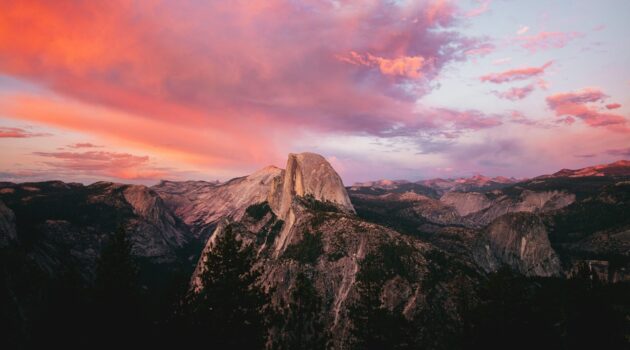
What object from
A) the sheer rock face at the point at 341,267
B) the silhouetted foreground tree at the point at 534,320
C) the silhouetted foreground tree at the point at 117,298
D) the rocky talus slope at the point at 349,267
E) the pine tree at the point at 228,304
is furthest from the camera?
the sheer rock face at the point at 341,267

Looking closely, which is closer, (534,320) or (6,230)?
(534,320)

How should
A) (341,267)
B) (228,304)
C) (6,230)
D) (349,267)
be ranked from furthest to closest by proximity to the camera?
(6,230)
(341,267)
(349,267)
(228,304)

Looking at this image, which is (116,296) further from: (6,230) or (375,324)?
(6,230)

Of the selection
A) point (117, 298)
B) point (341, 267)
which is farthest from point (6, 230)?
point (117, 298)

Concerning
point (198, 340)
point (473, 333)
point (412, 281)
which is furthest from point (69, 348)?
point (412, 281)

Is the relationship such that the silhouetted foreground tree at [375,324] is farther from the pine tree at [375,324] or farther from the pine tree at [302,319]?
the pine tree at [302,319]

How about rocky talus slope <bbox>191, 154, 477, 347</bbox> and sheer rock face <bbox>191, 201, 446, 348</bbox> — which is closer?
rocky talus slope <bbox>191, 154, 477, 347</bbox>

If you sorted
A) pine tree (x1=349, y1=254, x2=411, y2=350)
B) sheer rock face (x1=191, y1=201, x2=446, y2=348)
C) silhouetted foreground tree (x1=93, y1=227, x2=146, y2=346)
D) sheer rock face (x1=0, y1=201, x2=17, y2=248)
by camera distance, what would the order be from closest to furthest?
silhouetted foreground tree (x1=93, y1=227, x2=146, y2=346)
pine tree (x1=349, y1=254, x2=411, y2=350)
sheer rock face (x1=191, y1=201, x2=446, y2=348)
sheer rock face (x1=0, y1=201, x2=17, y2=248)

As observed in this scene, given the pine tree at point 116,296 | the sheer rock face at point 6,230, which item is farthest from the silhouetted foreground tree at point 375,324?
the sheer rock face at point 6,230

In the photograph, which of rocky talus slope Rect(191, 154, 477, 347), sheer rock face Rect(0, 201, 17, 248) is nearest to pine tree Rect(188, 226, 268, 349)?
rocky talus slope Rect(191, 154, 477, 347)

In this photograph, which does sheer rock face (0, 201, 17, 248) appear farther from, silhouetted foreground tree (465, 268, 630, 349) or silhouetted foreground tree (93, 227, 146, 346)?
silhouetted foreground tree (465, 268, 630, 349)
